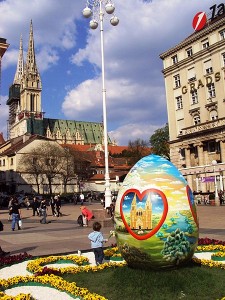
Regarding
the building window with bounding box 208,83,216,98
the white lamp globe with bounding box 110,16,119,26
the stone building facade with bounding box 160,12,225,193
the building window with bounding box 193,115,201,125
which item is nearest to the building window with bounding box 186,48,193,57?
the stone building facade with bounding box 160,12,225,193

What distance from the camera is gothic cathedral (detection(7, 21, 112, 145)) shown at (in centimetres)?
14538

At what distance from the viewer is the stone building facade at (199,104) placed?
4694 cm

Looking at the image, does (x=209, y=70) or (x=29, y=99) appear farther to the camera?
(x=29, y=99)

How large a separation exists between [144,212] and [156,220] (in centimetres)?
31

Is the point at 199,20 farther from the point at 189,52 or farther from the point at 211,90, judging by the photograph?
the point at 211,90

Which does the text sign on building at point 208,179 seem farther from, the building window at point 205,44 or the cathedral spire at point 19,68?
the cathedral spire at point 19,68

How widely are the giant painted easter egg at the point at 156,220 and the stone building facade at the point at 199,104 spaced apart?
36669 millimetres

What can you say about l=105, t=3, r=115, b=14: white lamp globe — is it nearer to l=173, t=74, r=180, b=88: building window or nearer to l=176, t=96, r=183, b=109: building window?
l=176, t=96, r=183, b=109: building window

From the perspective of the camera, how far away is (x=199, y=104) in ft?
169

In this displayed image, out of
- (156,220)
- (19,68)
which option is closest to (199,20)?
(156,220)

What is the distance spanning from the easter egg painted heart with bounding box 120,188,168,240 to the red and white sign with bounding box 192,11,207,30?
50.4 metres

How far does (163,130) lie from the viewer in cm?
8300

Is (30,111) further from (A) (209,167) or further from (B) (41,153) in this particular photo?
(A) (209,167)

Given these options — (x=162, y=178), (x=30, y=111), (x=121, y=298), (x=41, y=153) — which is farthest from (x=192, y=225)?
(x=30, y=111)
